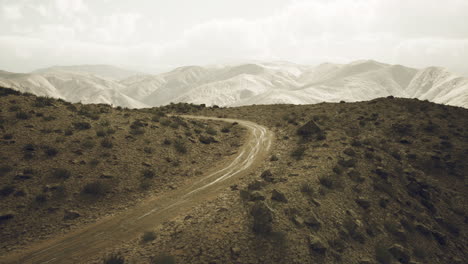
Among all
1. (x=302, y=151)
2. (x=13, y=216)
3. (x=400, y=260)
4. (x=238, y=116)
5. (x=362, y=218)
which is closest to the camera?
(x=13, y=216)

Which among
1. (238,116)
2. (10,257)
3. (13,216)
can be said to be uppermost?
(238,116)

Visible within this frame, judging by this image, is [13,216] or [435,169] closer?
[13,216]

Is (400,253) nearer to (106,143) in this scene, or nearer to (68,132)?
(106,143)

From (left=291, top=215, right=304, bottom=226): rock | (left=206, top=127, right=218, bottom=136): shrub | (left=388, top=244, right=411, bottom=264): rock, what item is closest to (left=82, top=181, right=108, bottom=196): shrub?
(left=291, top=215, right=304, bottom=226): rock

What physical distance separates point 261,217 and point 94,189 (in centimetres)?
1037

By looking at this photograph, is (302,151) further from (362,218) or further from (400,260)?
(400,260)

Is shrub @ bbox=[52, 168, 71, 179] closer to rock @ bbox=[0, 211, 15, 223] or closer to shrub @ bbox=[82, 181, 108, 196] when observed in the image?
shrub @ bbox=[82, 181, 108, 196]

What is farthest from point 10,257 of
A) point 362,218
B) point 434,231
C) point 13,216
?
point 434,231

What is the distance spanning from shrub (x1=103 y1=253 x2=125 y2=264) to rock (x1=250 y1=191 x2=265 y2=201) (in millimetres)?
7248

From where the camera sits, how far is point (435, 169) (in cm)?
2228

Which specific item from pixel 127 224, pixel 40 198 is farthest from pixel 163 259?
pixel 40 198

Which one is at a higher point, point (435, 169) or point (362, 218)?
point (435, 169)

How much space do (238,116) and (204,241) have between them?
2954 cm

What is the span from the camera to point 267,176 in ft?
58.7
